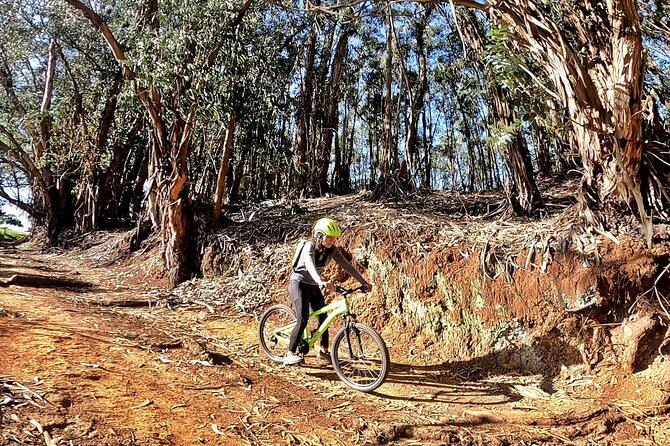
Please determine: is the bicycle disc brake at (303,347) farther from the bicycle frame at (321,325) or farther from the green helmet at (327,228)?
the green helmet at (327,228)

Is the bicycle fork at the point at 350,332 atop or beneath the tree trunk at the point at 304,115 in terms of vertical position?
beneath

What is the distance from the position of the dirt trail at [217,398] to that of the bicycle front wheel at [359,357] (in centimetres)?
15

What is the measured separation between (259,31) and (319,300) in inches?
269

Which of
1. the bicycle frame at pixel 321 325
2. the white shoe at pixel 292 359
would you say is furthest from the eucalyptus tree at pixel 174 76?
the white shoe at pixel 292 359

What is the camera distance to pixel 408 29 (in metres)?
14.5

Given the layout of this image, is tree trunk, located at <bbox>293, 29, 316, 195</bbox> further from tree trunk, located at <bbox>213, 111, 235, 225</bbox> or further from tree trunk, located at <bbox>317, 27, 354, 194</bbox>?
tree trunk, located at <bbox>213, 111, 235, 225</bbox>

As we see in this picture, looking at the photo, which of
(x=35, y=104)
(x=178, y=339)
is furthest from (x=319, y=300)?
(x=35, y=104)

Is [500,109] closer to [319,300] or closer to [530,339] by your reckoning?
[530,339]

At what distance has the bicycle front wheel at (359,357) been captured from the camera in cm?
460

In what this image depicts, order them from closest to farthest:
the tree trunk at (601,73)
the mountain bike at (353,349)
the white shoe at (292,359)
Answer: the mountain bike at (353,349)
the tree trunk at (601,73)
the white shoe at (292,359)

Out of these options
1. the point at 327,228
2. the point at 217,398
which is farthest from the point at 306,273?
the point at 217,398

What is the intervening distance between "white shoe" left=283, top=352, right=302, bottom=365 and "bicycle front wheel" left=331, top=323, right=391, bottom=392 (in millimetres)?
446

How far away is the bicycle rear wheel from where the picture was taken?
Answer: 5.30m

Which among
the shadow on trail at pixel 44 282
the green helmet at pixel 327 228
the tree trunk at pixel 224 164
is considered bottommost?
the shadow on trail at pixel 44 282
